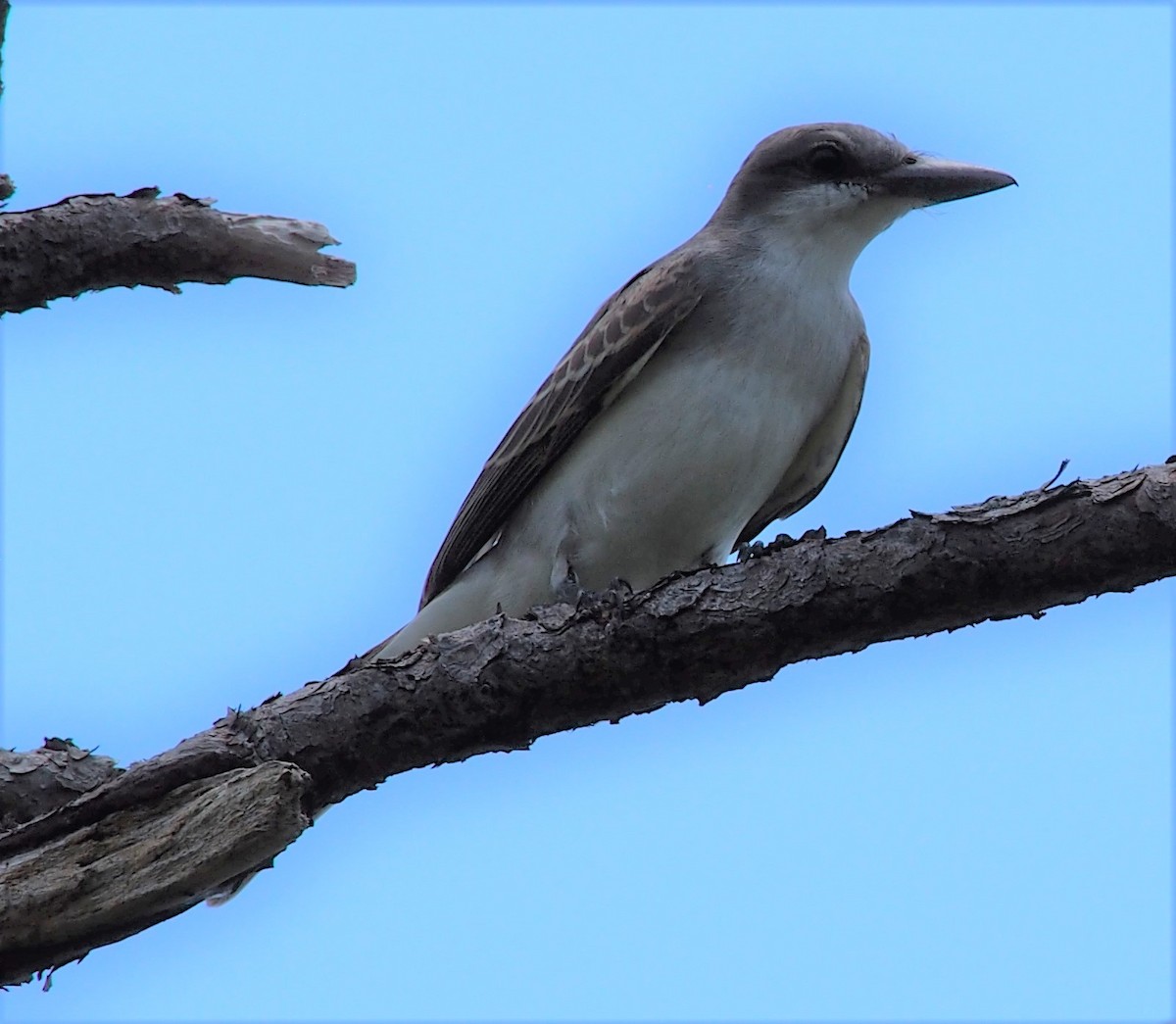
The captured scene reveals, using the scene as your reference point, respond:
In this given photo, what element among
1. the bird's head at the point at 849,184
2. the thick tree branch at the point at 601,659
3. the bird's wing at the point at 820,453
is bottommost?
the thick tree branch at the point at 601,659

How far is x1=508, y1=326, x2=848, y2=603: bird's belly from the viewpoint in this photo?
20.9 ft

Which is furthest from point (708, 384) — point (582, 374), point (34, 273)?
point (34, 273)

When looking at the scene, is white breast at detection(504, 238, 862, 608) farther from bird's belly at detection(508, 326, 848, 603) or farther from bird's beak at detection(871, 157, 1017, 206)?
bird's beak at detection(871, 157, 1017, 206)

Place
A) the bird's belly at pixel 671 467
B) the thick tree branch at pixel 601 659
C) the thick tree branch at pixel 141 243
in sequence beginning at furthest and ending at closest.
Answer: the bird's belly at pixel 671 467, the thick tree branch at pixel 141 243, the thick tree branch at pixel 601 659

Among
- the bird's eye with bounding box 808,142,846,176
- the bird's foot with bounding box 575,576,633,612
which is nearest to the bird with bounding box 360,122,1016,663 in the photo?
the bird's eye with bounding box 808,142,846,176

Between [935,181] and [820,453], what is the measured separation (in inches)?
50.9

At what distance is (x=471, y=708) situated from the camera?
4941 millimetres

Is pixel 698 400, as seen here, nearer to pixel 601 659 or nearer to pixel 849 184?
pixel 849 184

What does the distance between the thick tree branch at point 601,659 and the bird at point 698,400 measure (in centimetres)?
136

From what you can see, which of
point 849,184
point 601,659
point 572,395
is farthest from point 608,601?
point 849,184

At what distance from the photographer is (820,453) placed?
7.08 meters

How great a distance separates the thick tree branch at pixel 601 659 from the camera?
4.48 m

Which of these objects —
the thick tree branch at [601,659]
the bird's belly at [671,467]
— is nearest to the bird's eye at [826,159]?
the bird's belly at [671,467]

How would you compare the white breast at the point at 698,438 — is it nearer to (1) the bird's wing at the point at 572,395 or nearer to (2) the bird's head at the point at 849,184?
(1) the bird's wing at the point at 572,395
